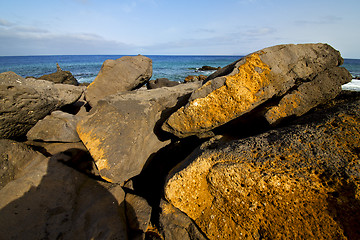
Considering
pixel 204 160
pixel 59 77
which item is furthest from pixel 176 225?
pixel 59 77

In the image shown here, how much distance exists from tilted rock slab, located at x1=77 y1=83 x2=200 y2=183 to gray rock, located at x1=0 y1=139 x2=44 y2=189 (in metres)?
1.05

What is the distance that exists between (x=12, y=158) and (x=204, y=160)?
3493 millimetres

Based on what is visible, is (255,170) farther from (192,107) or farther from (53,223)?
(53,223)

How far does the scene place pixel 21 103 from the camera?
362 cm

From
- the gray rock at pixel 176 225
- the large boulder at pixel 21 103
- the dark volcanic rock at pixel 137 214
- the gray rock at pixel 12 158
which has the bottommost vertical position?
the dark volcanic rock at pixel 137 214

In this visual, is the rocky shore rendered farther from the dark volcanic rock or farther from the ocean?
the ocean

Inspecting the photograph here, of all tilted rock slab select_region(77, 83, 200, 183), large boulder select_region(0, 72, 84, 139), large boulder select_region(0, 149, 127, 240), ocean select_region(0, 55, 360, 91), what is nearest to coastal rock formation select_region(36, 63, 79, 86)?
ocean select_region(0, 55, 360, 91)

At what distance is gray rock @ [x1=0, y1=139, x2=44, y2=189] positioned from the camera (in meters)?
2.90

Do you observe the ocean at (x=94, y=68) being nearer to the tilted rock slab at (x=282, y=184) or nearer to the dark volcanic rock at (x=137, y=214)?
the tilted rock slab at (x=282, y=184)

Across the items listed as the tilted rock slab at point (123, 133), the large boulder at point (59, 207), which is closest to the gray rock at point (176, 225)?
the large boulder at point (59, 207)

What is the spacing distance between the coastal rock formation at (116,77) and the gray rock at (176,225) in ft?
13.5

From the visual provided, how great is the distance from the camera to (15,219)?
2.19 metres

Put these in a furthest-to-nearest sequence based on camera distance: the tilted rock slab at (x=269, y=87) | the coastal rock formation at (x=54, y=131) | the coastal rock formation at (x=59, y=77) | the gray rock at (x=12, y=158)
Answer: the coastal rock formation at (x=59, y=77), the coastal rock formation at (x=54, y=131), the gray rock at (x=12, y=158), the tilted rock slab at (x=269, y=87)

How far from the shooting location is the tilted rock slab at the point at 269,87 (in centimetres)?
263
